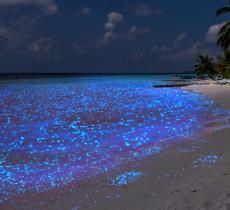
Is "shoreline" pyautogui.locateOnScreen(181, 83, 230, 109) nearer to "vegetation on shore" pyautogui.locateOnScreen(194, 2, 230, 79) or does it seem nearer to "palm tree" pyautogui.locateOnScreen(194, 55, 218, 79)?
"vegetation on shore" pyautogui.locateOnScreen(194, 2, 230, 79)

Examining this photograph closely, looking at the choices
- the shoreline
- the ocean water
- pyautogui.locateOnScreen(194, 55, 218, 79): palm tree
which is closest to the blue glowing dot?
the ocean water

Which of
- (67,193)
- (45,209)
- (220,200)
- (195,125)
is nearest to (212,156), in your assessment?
(220,200)

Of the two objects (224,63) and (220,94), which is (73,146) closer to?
(220,94)

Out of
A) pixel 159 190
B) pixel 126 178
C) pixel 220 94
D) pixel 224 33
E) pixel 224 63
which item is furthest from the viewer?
pixel 224 63

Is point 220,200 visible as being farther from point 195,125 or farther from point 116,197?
point 195,125

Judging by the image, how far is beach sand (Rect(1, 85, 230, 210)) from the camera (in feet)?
16.2

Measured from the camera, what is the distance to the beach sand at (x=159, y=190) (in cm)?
495

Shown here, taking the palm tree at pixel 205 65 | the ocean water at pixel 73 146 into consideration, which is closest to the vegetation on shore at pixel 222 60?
the palm tree at pixel 205 65

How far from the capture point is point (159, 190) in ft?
18.3

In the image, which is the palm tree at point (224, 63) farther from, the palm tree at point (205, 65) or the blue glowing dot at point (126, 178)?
the blue glowing dot at point (126, 178)

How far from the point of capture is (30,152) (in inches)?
362

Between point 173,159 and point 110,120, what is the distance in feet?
27.8

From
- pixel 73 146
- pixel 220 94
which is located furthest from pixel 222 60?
pixel 73 146

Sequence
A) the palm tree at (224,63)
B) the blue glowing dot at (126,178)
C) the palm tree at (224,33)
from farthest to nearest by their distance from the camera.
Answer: the palm tree at (224,63)
the palm tree at (224,33)
the blue glowing dot at (126,178)
